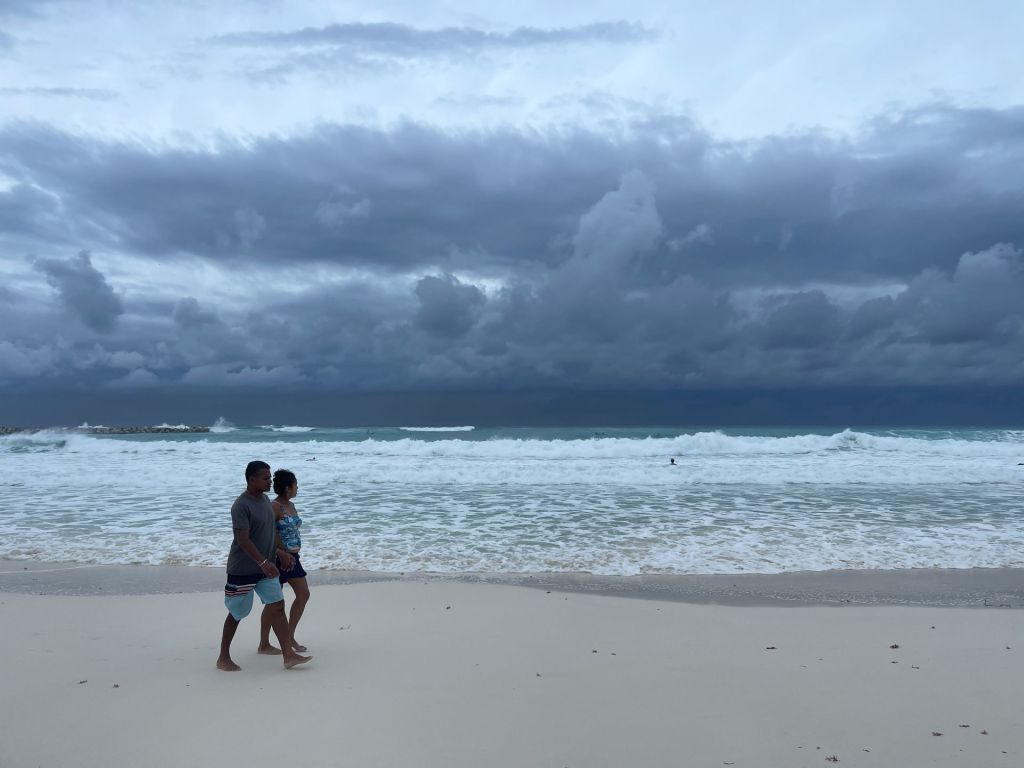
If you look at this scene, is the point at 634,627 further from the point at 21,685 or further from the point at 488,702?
the point at 21,685

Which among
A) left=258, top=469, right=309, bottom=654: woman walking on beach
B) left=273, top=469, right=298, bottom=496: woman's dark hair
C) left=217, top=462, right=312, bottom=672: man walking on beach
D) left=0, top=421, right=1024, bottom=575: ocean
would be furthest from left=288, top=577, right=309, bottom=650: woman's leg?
left=0, top=421, right=1024, bottom=575: ocean

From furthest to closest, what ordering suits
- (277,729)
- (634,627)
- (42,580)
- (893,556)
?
1. (893,556)
2. (42,580)
3. (634,627)
4. (277,729)

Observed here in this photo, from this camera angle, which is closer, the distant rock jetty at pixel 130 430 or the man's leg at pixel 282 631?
the man's leg at pixel 282 631

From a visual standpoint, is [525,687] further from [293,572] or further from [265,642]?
[265,642]

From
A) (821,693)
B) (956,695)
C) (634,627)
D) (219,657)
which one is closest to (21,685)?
(219,657)

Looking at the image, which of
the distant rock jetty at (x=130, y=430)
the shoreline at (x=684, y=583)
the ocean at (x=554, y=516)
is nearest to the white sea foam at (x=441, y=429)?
the distant rock jetty at (x=130, y=430)

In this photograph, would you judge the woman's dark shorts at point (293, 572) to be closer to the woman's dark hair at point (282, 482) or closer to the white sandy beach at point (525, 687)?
the woman's dark hair at point (282, 482)

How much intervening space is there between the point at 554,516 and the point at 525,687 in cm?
932

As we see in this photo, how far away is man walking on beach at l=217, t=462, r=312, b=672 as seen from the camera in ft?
18.4

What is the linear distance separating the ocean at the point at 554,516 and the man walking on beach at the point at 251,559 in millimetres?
4495

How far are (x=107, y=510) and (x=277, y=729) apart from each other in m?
13.7

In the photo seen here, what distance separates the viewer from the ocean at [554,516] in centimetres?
1091

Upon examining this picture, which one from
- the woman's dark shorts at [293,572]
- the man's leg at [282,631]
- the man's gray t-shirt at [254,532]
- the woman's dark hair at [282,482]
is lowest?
the man's leg at [282,631]

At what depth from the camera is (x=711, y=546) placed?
11.5 metres
